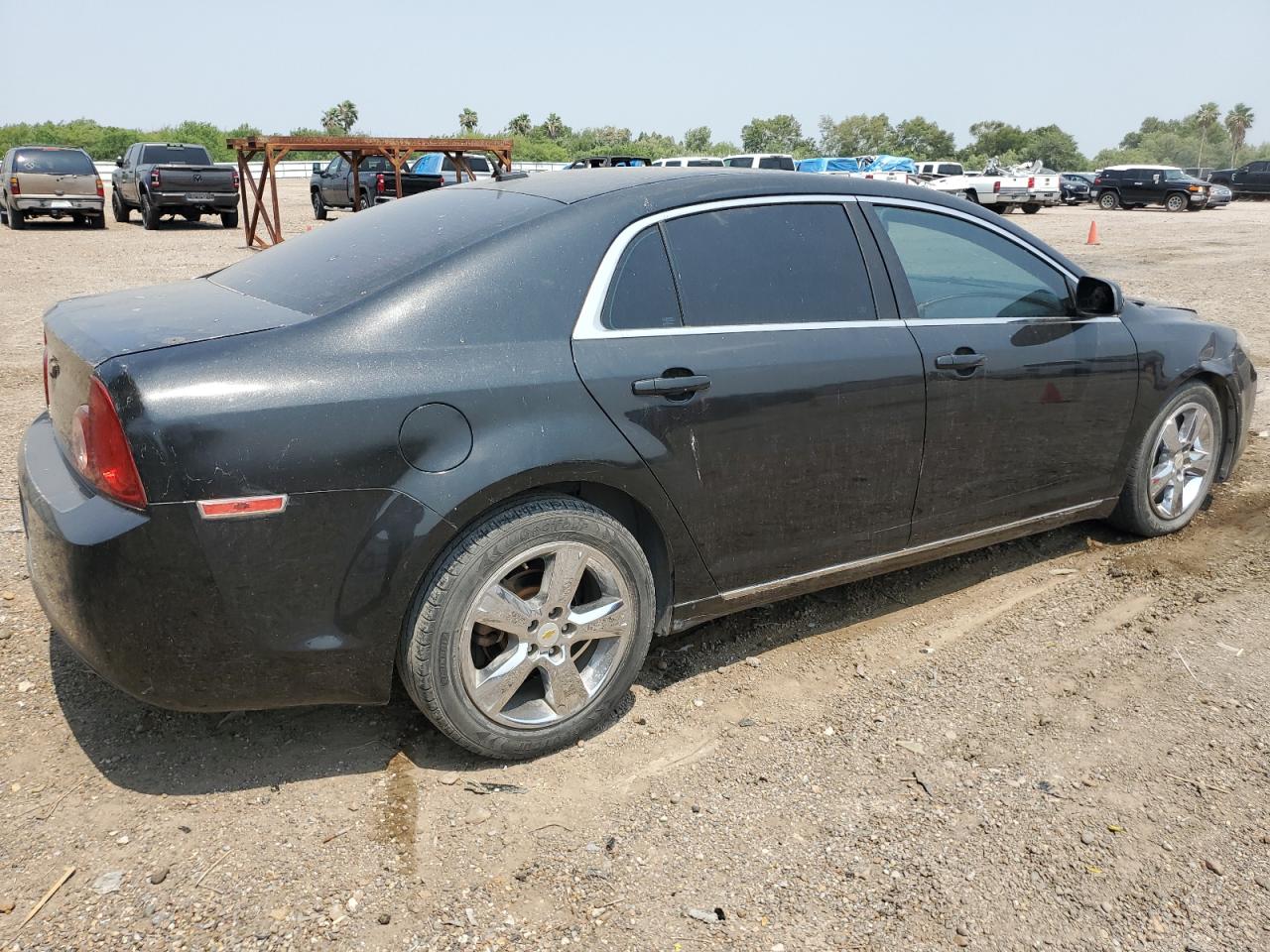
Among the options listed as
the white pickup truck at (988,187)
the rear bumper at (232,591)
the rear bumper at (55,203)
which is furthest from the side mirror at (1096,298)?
the white pickup truck at (988,187)

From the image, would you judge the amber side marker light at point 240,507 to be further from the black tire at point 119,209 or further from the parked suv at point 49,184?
the black tire at point 119,209

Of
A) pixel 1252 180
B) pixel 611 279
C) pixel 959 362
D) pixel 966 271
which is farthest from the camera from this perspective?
pixel 1252 180

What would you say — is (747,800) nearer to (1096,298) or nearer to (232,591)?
(232,591)

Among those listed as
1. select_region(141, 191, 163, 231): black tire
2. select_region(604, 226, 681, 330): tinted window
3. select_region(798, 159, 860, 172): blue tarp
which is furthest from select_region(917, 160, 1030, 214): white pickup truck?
select_region(604, 226, 681, 330): tinted window

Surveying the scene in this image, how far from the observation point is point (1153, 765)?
312 centimetres

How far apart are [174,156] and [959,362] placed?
2325 centimetres

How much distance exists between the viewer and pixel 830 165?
35.1m

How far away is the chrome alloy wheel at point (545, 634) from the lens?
294 centimetres

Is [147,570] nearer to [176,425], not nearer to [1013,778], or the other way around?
[176,425]

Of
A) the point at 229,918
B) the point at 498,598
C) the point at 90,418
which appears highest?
the point at 90,418

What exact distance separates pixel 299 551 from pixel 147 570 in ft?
1.17

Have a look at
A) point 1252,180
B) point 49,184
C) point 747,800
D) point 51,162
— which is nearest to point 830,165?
point 1252,180

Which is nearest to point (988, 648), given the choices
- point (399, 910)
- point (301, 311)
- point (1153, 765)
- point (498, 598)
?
point (1153, 765)

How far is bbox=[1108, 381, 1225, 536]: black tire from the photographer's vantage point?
14.9ft
